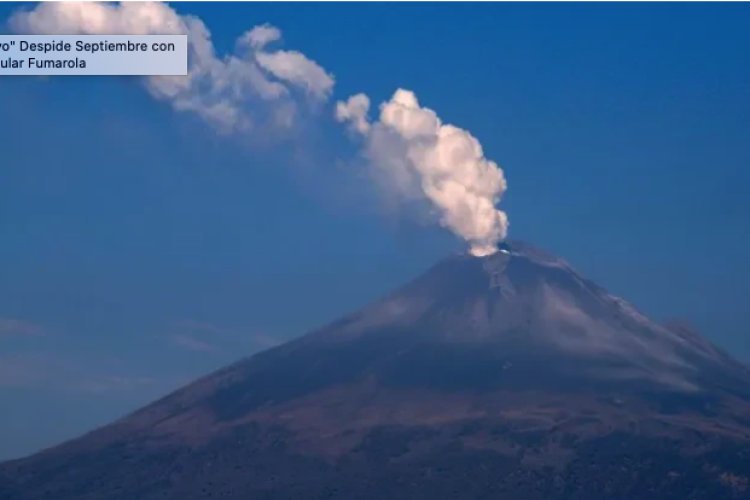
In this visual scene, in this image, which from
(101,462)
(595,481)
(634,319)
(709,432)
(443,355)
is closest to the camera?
(595,481)

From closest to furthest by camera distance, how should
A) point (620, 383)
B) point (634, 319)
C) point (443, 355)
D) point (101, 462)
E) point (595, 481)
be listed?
1. point (595, 481)
2. point (101, 462)
3. point (620, 383)
4. point (443, 355)
5. point (634, 319)

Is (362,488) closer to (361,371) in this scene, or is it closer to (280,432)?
(280,432)

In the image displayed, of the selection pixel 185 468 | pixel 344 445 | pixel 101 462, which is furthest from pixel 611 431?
pixel 101 462

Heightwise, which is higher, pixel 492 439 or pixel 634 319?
pixel 634 319

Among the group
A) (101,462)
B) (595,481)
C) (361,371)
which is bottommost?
(595,481)

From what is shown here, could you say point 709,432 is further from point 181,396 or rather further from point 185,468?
point 181,396

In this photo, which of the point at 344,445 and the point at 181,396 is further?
the point at 181,396
